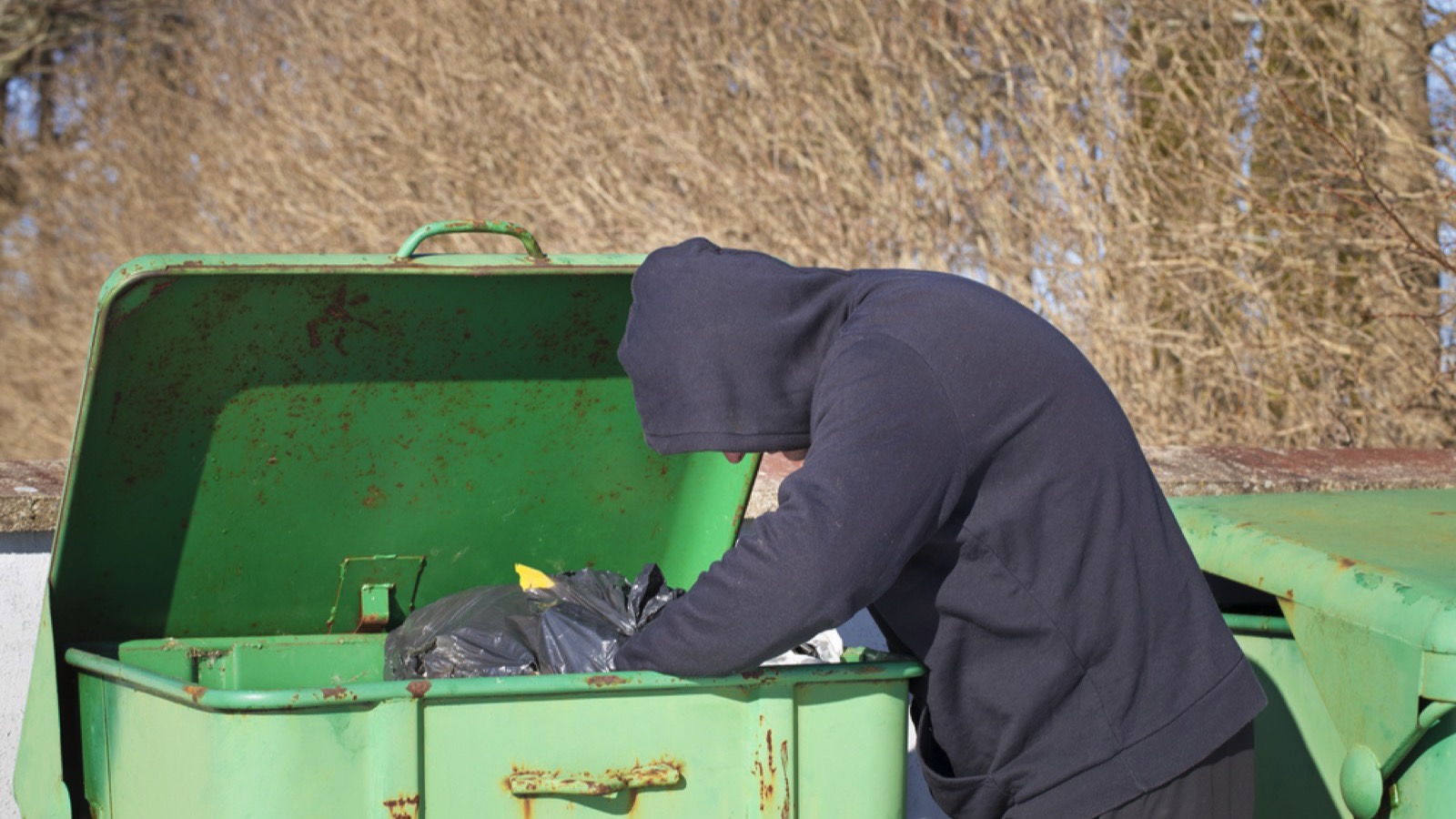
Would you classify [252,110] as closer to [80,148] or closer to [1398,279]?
[80,148]

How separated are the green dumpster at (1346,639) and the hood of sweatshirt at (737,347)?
3.39 ft

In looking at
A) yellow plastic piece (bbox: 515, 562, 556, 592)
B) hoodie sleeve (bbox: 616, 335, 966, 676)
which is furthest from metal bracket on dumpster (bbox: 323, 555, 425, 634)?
hoodie sleeve (bbox: 616, 335, 966, 676)

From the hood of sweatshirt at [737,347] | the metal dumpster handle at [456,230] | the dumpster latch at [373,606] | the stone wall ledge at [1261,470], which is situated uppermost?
the metal dumpster handle at [456,230]

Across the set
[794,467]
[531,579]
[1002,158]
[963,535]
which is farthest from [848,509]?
[1002,158]

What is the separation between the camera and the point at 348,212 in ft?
31.3

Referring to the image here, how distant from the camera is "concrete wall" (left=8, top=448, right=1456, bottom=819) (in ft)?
9.50

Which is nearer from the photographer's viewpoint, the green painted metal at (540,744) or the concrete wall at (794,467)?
the green painted metal at (540,744)

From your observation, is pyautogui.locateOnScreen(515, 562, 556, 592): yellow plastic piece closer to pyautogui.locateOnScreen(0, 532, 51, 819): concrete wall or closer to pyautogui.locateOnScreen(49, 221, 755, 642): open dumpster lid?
pyautogui.locateOnScreen(49, 221, 755, 642): open dumpster lid

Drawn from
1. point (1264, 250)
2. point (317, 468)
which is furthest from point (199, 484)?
point (1264, 250)

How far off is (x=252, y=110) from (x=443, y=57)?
2.58 meters

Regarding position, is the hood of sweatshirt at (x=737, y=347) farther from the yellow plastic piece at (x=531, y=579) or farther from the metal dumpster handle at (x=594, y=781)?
the yellow plastic piece at (x=531, y=579)

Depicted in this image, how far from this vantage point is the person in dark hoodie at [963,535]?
5.61 ft

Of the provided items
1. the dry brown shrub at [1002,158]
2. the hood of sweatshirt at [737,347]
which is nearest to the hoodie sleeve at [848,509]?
the hood of sweatshirt at [737,347]

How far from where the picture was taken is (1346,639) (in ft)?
7.54
